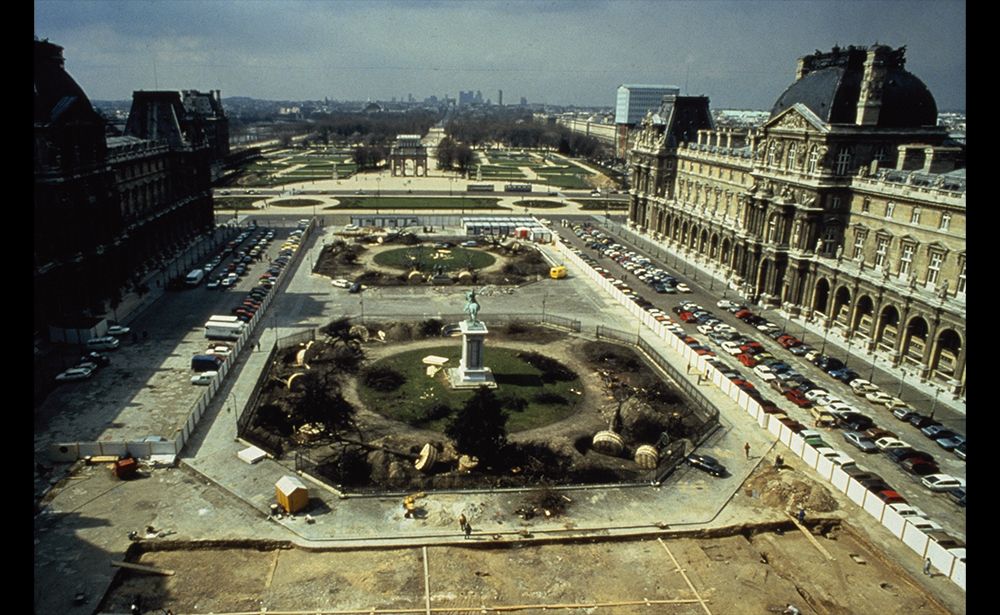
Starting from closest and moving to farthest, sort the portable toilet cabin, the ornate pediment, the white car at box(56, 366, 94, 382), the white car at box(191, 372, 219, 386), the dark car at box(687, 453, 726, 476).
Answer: the portable toilet cabin → the dark car at box(687, 453, 726, 476) → the white car at box(56, 366, 94, 382) → the white car at box(191, 372, 219, 386) → the ornate pediment

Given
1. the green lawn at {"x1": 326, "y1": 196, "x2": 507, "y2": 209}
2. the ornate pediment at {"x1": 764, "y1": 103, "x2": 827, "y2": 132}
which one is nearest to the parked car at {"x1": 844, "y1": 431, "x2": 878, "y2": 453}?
the ornate pediment at {"x1": 764, "y1": 103, "x2": 827, "y2": 132}

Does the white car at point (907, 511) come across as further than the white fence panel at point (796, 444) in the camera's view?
No

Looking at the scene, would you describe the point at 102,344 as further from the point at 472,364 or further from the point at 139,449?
the point at 472,364

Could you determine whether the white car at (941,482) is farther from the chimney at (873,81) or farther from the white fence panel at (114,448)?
the white fence panel at (114,448)

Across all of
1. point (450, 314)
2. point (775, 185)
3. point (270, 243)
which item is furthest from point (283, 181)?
point (775, 185)

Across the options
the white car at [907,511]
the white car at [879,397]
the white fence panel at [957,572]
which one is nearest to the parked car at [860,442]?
the white car at [907,511]

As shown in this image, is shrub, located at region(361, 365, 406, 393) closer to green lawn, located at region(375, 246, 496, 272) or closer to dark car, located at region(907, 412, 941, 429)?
green lawn, located at region(375, 246, 496, 272)
